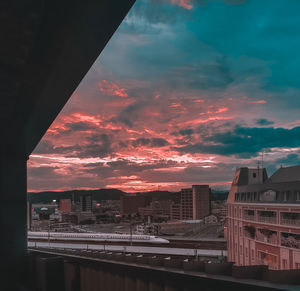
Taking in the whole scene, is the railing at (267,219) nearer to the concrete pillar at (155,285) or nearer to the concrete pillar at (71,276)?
the concrete pillar at (71,276)

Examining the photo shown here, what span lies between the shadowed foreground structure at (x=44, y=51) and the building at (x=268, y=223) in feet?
84.8

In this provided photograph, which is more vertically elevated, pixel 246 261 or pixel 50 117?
pixel 50 117

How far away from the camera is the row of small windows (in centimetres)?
2808

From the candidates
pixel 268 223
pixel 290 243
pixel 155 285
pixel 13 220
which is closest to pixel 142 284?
pixel 155 285

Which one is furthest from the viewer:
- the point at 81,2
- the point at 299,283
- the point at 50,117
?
the point at 50,117

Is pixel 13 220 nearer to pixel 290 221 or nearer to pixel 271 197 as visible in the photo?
pixel 290 221

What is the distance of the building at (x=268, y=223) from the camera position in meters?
27.0

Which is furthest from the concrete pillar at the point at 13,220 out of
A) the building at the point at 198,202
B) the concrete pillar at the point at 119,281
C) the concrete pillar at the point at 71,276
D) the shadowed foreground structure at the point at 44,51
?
the building at the point at 198,202

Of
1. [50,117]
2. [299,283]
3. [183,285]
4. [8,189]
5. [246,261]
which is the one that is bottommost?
[246,261]

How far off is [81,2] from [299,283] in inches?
136

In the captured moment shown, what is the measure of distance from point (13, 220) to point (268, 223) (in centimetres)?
2826

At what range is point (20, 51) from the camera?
3.10 metres

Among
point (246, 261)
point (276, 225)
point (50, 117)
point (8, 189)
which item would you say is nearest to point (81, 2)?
point (50, 117)

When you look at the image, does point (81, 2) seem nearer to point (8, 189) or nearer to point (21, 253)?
point (8, 189)
